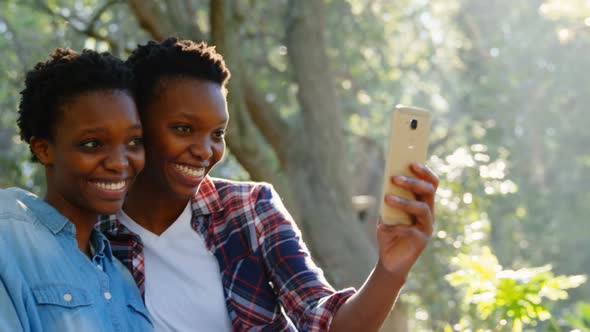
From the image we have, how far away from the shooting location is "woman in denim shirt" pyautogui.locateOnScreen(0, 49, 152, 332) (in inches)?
81.4

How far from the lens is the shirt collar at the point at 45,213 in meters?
2.17

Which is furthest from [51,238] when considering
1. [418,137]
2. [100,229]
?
[418,137]

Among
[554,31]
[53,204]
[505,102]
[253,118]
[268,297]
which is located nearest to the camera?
[53,204]

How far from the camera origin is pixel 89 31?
7594 mm

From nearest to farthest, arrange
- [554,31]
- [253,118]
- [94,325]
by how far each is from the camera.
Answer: [94,325] < [253,118] < [554,31]

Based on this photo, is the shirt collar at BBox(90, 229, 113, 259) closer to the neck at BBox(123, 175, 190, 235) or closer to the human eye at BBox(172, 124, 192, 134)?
the neck at BBox(123, 175, 190, 235)

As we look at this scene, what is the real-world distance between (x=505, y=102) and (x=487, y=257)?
12838mm

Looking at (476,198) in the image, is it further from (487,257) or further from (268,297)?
(268,297)

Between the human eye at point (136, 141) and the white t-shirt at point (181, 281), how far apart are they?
1.00 feet

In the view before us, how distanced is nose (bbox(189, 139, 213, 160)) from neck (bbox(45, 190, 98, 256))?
318 millimetres

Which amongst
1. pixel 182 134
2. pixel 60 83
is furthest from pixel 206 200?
pixel 60 83

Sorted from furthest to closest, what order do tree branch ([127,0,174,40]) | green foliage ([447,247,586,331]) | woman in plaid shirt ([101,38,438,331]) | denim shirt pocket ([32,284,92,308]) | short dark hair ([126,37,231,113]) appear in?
tree branch ([127,0,174,40])
green foliage ([447,247,586,331])
short dark hair ([126,37,231,113])
woman in plaid shirt ([101,38,438,331])
denim shirt pocket ([32,284,92,308])

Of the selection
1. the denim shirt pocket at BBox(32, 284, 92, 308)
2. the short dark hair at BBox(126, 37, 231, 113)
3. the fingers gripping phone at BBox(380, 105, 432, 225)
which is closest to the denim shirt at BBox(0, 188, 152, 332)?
the denim shirt pocket at BBox(32, 284, 92, 308)

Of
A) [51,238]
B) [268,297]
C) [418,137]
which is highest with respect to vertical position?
[418,137]
